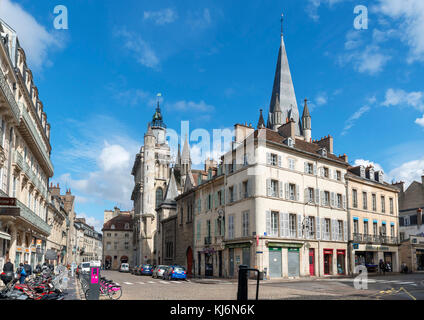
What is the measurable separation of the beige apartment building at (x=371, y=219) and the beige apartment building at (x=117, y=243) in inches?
2174

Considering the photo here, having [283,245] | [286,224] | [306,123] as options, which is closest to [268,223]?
[286,224]

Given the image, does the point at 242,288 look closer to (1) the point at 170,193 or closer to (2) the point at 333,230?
(2) the point at 333,230

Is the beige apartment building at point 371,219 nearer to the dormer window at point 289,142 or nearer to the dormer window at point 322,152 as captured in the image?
the dormer window at point 322,152

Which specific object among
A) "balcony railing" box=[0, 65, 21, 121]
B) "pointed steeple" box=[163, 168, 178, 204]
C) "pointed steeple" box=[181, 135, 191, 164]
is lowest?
"pointed steeple" box=[163, 168, 178, 204]

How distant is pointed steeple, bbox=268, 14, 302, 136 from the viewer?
6559 cm

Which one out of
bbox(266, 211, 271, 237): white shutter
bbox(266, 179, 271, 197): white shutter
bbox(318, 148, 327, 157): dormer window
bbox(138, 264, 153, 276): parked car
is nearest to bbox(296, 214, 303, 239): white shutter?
bbox(266, 211, 271, 237): white shutter

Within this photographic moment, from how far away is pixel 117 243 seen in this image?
83625 mm

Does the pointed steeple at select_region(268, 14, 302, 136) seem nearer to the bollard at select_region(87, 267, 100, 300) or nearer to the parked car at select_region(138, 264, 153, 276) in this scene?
the parked car at select_region(138, 264, 153, 276)

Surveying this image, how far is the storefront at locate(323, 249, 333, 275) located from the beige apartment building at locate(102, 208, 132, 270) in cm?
5573

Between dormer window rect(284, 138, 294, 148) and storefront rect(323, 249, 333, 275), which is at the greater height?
dormer window rect(284, 138, 294, 148)

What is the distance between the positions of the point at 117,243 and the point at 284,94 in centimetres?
4562

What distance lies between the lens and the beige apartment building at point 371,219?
3425 centimetres
